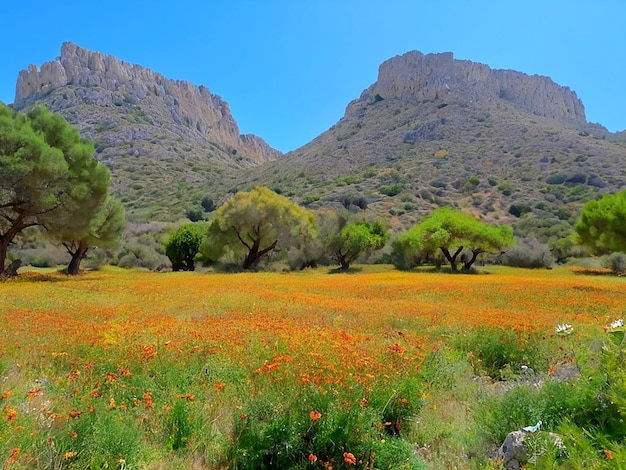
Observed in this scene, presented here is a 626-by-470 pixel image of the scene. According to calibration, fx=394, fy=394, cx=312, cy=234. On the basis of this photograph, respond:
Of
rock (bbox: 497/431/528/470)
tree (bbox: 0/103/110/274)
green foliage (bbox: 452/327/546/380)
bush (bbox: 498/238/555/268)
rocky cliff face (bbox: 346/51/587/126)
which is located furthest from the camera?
rocky cliff face (bbox: 346/51/587/126)

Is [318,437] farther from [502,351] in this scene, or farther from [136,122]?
[136,122]

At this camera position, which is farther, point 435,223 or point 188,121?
point 188,121

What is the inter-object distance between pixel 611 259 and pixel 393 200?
31429 millimetres

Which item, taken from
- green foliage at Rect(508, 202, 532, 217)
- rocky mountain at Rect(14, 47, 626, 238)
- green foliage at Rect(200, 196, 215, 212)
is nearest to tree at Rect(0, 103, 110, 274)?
rocky mountain at Rect(14, 47, 626, 238)

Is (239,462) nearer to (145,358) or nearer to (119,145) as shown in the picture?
(145,358)

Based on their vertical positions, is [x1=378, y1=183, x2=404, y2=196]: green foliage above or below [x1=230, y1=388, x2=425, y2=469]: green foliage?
above

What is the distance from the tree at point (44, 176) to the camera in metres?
20.0

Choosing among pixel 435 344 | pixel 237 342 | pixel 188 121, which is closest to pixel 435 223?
pixel 435 344

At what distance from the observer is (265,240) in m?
40.0

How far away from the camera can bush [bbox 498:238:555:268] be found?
136 ft

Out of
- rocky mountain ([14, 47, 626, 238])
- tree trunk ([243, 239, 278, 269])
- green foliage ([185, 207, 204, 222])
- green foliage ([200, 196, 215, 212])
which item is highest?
rocky mountain ([14, 47, 626, 238])

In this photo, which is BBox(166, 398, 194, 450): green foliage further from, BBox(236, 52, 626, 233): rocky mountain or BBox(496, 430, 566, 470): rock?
BBox(236, 52, 626, 233): rocky mountain

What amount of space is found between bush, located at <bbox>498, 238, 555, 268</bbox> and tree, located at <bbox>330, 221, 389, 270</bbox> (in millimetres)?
13924

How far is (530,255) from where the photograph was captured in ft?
137
